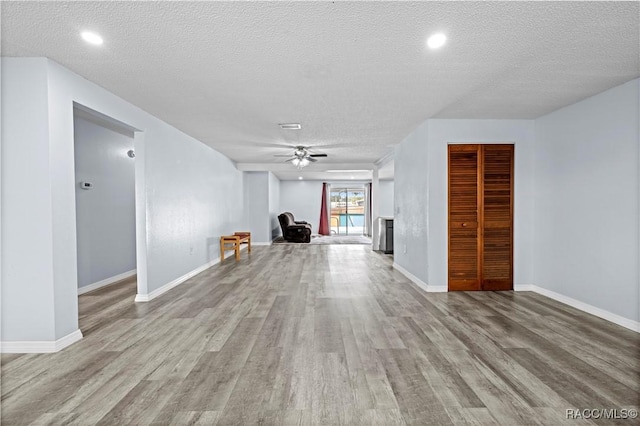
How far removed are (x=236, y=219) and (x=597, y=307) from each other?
7362 mm

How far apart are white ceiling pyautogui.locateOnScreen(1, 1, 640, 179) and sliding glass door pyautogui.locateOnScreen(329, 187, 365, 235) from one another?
32.7 feet

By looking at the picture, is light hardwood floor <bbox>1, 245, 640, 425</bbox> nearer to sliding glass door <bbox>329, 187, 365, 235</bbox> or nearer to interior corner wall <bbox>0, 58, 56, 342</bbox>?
interior corner wall <bbox>0, 58, 56, 342</bbox>

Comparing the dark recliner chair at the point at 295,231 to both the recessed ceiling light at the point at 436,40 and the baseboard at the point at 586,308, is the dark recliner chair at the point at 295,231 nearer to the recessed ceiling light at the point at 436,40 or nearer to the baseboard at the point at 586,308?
the baseboard at the point at 586,308

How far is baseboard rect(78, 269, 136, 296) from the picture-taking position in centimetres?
429

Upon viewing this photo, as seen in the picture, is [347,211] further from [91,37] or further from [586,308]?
[91,37]

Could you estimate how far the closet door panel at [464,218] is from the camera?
4277 mm

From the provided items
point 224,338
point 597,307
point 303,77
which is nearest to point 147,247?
point 224,338

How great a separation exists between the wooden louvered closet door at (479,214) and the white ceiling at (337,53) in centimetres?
63

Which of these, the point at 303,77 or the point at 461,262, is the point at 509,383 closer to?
the point at 461,262

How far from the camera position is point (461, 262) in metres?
4.29

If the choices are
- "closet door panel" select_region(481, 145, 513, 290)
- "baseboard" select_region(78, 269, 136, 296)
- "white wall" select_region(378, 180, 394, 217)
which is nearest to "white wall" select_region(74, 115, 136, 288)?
"baseboard" select_region(78, 269, 136, 296)

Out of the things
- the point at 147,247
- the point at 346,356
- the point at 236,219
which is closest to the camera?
the point at 346,356

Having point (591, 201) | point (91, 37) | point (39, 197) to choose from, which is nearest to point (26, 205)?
point (39, 197)

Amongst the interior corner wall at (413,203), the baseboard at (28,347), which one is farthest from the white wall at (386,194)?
the baseboard at (28,347)
